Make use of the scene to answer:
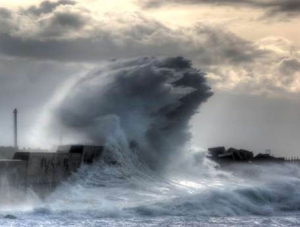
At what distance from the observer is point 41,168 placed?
21.5 m

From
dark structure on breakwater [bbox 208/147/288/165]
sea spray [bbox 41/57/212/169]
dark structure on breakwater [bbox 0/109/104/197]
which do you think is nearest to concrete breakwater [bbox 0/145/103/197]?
dark structure on breakwater [bbox 0/109/104/197]

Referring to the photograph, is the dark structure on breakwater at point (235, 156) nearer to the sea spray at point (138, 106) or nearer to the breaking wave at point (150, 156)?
the breaking wave at point (150, 156)

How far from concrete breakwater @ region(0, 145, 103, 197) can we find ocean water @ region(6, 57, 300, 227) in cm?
26

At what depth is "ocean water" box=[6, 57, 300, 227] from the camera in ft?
63.1

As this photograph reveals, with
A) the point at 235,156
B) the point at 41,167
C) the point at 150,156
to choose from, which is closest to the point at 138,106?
the point at 150,156

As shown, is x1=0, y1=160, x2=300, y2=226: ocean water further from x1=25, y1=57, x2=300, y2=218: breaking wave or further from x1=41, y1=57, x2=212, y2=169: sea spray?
x1=41, y1=57, x2=212, y2=169: sea spray

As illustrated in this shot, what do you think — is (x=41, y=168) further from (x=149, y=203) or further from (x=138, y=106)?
(x=138, y=106)

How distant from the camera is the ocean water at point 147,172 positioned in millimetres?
19219

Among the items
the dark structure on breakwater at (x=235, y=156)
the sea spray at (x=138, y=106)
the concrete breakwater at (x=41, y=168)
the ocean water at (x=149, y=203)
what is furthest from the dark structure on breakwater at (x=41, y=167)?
the dark structure on breakwater at (x=235, y=156)

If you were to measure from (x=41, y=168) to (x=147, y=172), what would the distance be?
521 centimetres

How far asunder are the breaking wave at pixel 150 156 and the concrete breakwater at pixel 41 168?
0.92 ft

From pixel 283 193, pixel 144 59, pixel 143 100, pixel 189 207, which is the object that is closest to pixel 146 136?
pixel 143 100

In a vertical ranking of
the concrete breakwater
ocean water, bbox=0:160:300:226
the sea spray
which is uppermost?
the sea spray

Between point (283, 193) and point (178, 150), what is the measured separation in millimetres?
6118
